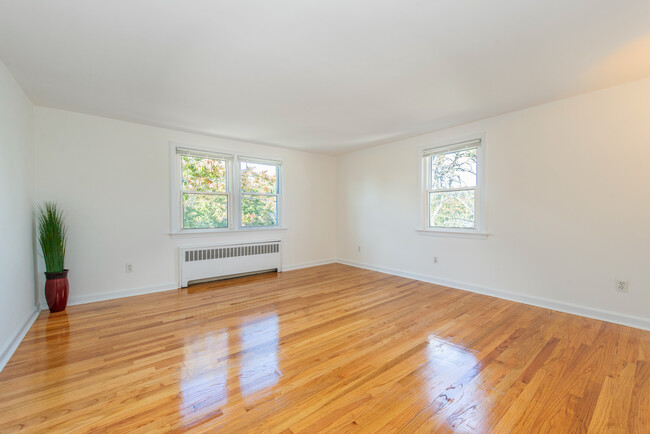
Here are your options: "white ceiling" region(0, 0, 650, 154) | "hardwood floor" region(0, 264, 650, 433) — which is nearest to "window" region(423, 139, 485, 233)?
"white ceiling" region(0, 0, 650, 154)

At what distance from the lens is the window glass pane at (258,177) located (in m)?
5.00

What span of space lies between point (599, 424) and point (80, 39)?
411 centimetres

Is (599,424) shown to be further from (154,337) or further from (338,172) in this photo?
(338,172)

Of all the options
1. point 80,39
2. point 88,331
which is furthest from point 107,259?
point 80,39

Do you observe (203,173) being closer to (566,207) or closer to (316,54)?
(316,54)

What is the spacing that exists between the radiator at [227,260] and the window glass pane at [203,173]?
98 centimetres

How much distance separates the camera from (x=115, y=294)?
12.3ft

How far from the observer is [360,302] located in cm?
354

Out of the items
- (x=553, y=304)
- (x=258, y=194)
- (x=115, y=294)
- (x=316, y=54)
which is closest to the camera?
(x=316, y=54)

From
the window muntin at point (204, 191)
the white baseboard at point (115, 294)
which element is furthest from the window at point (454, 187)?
the white baseboard at point (115, 294)

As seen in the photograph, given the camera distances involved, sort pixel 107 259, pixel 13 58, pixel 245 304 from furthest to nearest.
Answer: pixel 107 259 < pixel 245 304 < pixel 13 58

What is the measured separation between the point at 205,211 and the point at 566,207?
4.93m

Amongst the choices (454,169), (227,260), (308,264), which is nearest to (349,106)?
(454,169)

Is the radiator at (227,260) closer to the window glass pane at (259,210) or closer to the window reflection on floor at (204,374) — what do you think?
the window glass pane at (259,210)
